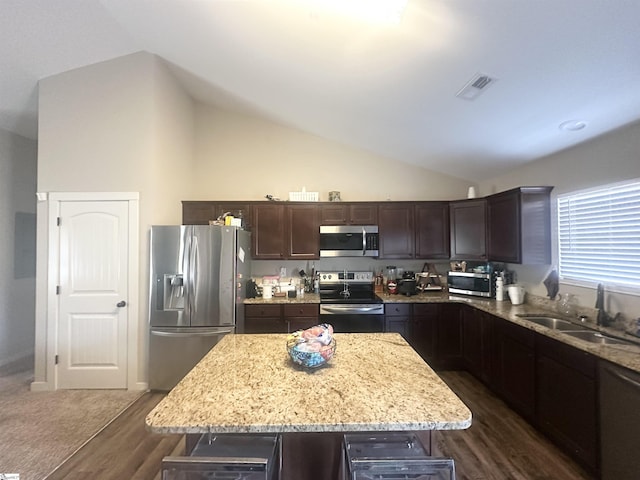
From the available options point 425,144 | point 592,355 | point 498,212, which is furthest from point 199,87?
point 592,355

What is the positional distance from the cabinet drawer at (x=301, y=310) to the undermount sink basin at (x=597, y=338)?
242 centimetres

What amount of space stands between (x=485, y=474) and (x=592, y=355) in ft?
3.53

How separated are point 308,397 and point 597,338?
2.39 metres

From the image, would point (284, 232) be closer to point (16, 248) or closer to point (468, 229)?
point (468, 229)

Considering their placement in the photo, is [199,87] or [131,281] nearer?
[131,281]

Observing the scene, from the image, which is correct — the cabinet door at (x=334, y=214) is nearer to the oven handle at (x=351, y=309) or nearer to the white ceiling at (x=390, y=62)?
the white ceiling at (x=390, y=62)

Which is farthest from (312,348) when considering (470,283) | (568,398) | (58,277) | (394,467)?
(58,277)

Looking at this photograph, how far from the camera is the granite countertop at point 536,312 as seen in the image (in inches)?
71.3

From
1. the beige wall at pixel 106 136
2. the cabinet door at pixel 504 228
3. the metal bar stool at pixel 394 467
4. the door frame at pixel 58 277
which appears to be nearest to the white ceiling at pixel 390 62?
the beige wall at pixel 106 136

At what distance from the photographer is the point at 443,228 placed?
4.05 metres

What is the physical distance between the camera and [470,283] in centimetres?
370

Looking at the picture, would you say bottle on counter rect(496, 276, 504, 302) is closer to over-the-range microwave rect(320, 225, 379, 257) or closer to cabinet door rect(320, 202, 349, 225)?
over-the-range microwave rect(320, 225, 379, 257)

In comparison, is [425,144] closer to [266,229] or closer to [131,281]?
[266,229]

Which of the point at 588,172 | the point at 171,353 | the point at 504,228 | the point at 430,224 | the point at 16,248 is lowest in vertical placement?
the point at 171,353
